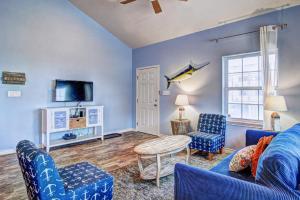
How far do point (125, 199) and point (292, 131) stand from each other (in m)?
1.99

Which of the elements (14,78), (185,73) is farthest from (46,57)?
(185,73)

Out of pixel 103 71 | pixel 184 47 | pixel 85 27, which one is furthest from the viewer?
pixel 103 71

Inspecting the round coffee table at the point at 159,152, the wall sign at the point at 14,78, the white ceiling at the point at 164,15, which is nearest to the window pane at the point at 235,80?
the white ceiling at the point at 164,15

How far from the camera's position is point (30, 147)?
1623 mm

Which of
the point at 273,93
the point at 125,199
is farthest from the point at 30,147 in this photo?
the point at 273,93

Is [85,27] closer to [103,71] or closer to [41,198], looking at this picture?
[103,71]

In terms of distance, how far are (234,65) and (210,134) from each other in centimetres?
154

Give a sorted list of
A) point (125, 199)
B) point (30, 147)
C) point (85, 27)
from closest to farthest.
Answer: point (30, 147) → point (125, 199) → point (85, 27)

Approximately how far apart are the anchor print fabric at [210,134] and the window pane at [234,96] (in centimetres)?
49

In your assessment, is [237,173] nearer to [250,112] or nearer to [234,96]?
[250,112]

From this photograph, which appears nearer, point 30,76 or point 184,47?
point 30,76

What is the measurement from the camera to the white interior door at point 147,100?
551cm

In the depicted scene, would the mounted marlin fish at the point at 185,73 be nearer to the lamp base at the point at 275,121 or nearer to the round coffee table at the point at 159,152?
the lamp base at the point at 275,121

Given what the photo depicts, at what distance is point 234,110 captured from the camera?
→ 398cm
